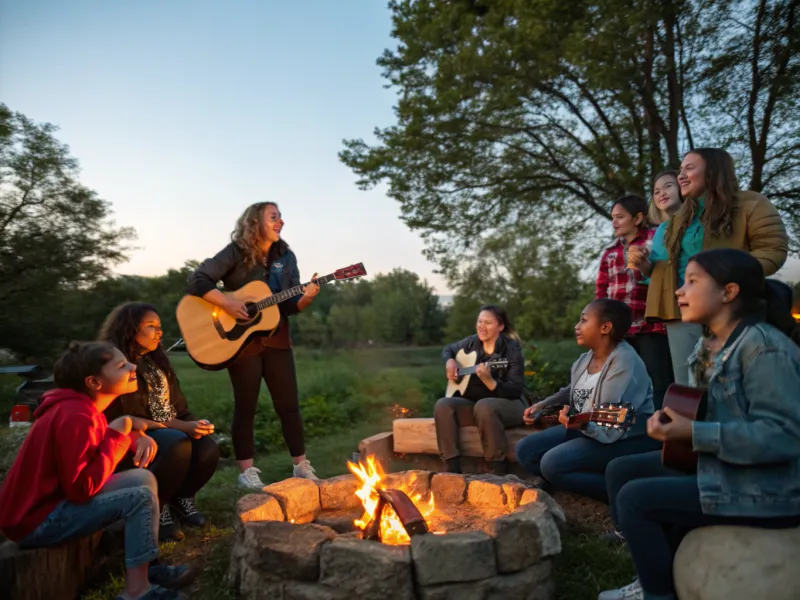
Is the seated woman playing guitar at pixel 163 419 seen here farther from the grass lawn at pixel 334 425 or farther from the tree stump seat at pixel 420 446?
the tree stump seat at pixel 420 446

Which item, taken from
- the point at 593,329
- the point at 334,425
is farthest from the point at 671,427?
the point at 334,425

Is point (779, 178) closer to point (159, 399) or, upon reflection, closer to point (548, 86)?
point (548, 86)

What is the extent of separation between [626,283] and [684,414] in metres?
2.20

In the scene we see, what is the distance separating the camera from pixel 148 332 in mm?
3326

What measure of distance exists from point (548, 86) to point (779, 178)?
116 inches

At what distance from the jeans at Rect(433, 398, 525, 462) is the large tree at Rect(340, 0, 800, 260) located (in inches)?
151

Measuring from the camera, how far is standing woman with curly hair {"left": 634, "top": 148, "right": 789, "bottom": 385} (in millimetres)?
3121

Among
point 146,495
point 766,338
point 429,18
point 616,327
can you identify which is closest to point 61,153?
point 429,18

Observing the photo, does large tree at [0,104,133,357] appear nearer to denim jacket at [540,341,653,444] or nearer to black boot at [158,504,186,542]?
black boot at [158,504,186,542]

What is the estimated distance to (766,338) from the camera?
1930 millimetres

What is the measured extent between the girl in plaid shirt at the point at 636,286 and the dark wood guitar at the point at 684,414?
1.93 metres

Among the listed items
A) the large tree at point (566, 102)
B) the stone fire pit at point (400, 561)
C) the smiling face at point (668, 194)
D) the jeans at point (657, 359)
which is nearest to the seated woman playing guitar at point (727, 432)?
the stone fire pit at point (400, 561)

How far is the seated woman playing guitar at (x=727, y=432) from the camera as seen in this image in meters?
1.83

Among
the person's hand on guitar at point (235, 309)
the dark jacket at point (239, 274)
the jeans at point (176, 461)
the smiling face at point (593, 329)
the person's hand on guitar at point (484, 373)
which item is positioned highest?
the dark jacket at point (239, 274)
